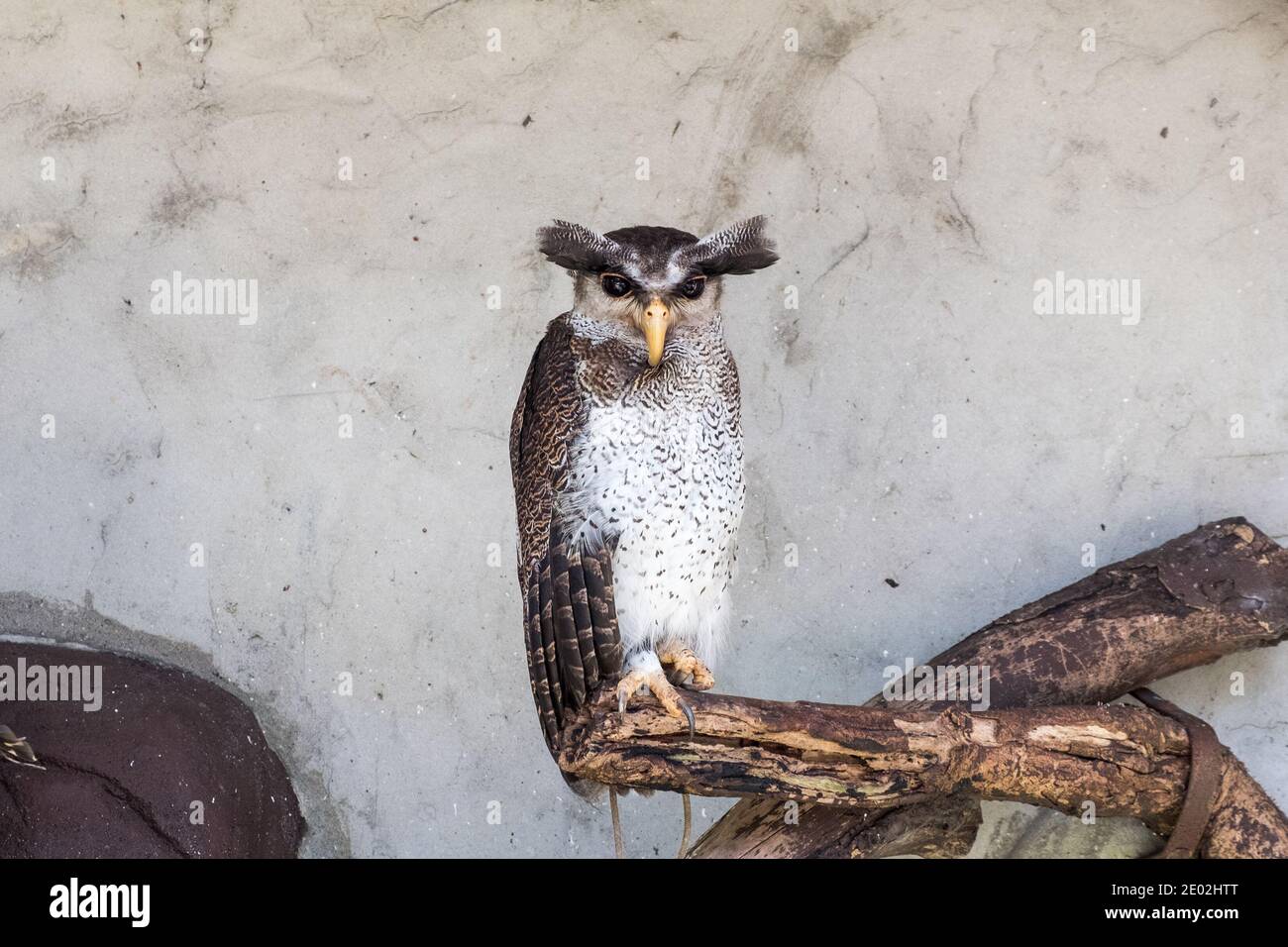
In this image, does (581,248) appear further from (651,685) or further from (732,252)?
(651,685)

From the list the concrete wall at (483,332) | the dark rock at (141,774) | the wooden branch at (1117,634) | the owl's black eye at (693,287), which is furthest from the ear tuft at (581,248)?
the dark rock at (141,774)

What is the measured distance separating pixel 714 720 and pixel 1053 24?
284cm

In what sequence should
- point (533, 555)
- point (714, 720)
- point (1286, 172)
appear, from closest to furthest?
1. point (714, 720)
2. point (533, 555)
3. point (1286, 172)

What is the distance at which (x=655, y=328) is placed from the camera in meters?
3.25

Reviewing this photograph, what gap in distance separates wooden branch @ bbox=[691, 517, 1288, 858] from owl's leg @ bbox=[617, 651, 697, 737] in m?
0.62

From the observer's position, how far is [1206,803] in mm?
3568

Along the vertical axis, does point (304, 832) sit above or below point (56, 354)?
below

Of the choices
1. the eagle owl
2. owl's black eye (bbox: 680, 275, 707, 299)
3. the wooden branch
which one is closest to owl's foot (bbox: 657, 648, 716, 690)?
the eagle owl

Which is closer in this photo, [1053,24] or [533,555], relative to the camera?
[533,555]

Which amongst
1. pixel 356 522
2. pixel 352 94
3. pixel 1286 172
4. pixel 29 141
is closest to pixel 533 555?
pixel 356 522

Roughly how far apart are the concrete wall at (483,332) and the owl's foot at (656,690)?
145cm

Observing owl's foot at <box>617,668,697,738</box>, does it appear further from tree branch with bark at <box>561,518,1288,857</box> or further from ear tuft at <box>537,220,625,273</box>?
ear tuft at <box>537,220,625,273</box>

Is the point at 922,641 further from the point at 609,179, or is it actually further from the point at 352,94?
the point at 352,94
